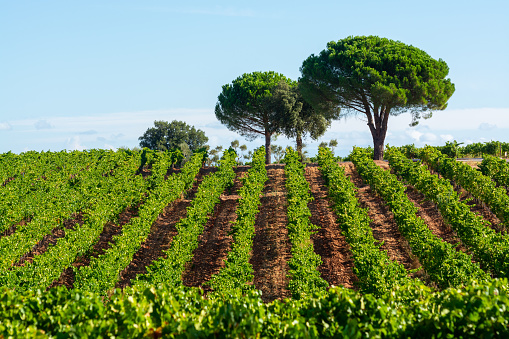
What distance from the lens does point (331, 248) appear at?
74.6 ft

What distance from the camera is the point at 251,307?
28.2 ft

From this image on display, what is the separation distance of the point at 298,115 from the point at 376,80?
9.55 meters

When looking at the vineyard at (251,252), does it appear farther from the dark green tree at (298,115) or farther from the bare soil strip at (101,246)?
the dark green tree at (298,115)

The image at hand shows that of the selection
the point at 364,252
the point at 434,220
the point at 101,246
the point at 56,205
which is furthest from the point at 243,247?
the point at 56,205

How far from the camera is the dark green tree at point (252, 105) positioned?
46.8 meters

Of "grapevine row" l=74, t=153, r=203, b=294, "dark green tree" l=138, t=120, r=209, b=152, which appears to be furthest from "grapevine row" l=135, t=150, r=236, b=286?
"dark green tree" l=138, t=120, r=209, b=152

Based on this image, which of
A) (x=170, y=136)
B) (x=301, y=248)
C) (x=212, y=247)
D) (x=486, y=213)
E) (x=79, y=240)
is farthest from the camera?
(x=170, y=136)

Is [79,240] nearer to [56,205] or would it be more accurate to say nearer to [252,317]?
[56,205]

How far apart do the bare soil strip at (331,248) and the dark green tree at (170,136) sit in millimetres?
43550

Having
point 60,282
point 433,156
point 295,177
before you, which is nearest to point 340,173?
point 295,177

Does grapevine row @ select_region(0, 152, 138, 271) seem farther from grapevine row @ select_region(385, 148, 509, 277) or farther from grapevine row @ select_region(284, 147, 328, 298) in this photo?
grapevine row @ select_region(385, 148, 509, 277)

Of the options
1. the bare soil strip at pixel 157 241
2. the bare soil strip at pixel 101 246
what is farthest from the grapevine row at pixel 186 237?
the bare soil strip at pixel 101 246

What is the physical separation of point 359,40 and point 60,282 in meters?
32.4

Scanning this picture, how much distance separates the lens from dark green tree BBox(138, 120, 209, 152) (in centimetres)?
7219
